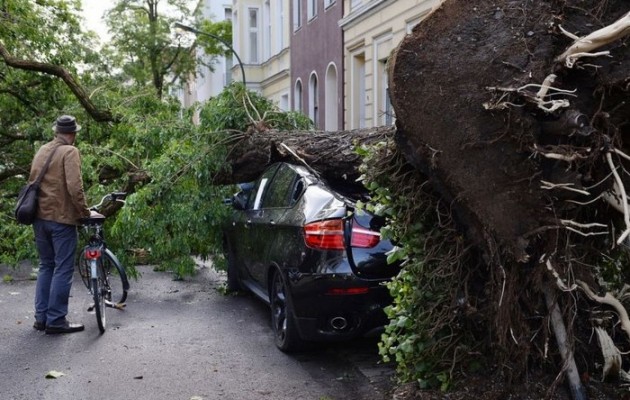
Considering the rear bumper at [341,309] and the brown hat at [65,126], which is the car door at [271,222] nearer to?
the rear bumper at [341,309]

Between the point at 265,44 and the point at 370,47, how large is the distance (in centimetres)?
1413

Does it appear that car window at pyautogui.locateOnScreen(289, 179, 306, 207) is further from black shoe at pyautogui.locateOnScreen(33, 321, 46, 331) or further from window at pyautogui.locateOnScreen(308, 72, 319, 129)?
window at pyautogui.locateOnScreen(308, 72, 319, 129)

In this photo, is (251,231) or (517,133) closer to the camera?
(517,133)

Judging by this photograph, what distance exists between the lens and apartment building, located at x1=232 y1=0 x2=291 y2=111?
93.1ft

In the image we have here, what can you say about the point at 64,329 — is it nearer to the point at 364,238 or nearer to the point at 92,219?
the point at 92,219

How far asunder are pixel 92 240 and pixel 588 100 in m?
5.74

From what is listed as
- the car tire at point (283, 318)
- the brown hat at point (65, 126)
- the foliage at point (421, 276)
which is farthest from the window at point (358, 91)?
the foliage at point (421, 276)

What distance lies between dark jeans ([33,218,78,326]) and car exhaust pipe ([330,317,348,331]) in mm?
2999

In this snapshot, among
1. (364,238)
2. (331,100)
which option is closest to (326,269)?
(364,238)

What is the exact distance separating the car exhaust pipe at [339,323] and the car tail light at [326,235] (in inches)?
20.7

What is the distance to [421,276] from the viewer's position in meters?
4.24

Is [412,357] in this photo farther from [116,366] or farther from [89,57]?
[89,57]

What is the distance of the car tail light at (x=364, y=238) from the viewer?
5574mm

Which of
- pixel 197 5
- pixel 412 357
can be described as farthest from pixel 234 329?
pixel 197 5
